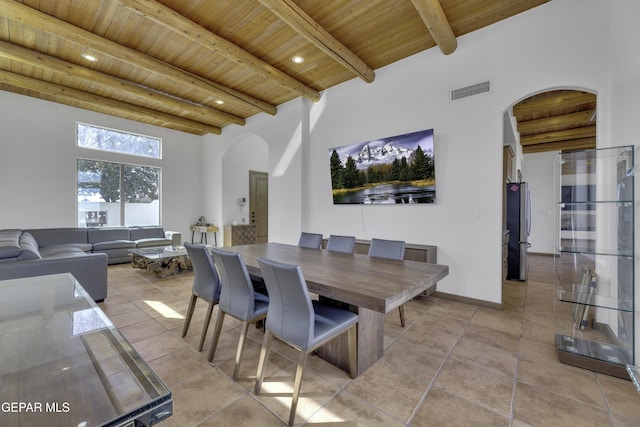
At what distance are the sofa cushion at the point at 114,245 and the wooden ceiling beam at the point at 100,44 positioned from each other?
366 centimetres

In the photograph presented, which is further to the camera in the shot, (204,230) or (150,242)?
(204,230)

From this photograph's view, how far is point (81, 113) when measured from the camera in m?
5.70

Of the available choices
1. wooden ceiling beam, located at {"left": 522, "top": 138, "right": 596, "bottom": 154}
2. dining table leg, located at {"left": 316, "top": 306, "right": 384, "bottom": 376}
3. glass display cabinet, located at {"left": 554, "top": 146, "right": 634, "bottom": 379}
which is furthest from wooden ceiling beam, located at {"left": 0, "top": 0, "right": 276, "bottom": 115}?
wooden ceiling beam, located at {"left": 522, "top": 138, "right": 596, "bottom": 154}

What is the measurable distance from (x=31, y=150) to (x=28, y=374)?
6.71 m

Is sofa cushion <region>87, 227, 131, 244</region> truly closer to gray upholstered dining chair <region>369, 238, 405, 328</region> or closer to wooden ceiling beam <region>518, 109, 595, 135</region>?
gray upholstered dining chair <region>369, 238, 405, 328</region>

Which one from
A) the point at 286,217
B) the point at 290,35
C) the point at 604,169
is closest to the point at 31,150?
the point at 286,217

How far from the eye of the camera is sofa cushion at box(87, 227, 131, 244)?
5549mm

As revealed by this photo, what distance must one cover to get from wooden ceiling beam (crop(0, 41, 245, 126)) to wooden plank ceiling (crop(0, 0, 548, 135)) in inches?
0.6

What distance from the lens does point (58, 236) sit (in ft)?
17.0

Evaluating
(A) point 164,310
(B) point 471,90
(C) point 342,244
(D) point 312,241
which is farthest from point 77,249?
(B) point 471,90

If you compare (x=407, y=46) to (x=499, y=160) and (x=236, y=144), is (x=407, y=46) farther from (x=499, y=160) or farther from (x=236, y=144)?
(x=236, y=144)

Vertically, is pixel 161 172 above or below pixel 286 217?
above

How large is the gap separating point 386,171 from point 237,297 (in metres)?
2.89

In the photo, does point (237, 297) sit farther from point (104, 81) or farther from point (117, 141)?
point (117, 141)
